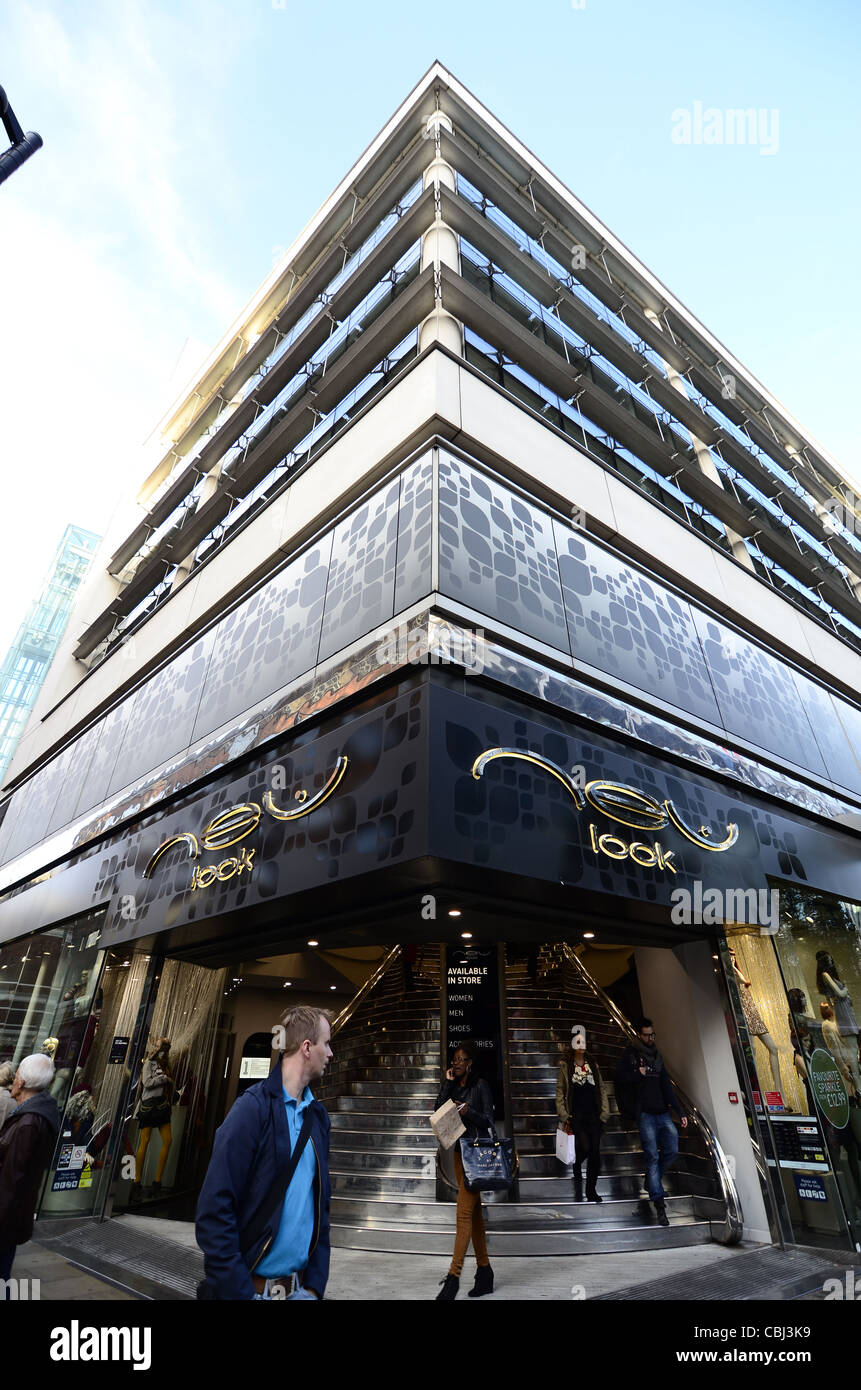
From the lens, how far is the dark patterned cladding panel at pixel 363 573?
5836mm

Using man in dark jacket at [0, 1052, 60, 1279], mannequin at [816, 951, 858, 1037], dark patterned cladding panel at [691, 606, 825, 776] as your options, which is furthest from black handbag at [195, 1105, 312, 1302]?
dark patterned cladding panel at [691, 606, 825, 776]

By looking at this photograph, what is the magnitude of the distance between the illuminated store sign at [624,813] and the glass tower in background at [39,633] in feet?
239

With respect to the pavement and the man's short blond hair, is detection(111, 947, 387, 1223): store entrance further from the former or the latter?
the man's short blond hair

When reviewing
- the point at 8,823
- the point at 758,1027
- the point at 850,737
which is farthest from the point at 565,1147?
the point at 8,823

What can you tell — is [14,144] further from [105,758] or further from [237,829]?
[105,758]

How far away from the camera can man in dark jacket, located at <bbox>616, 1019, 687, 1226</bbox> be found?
5.65m

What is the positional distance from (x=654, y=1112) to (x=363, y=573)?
577 cm

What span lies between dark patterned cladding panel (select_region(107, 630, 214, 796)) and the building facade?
0.08 metres

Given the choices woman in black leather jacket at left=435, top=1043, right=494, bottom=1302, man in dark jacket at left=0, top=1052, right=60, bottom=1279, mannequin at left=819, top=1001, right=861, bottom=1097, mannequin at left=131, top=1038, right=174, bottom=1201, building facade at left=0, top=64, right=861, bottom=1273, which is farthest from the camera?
mannequin at left=131, top=1038, right=174, bottom=1201

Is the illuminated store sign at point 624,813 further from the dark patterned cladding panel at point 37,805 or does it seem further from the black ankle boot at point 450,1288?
the dark patterned cladding panel at point 37,805

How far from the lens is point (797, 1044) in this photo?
19.5 feet

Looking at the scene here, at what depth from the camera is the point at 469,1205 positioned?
4.06 m

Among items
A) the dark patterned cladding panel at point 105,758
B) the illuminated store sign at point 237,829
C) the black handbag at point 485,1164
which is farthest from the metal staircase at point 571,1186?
the dark patterned cladding panel at point 105,758

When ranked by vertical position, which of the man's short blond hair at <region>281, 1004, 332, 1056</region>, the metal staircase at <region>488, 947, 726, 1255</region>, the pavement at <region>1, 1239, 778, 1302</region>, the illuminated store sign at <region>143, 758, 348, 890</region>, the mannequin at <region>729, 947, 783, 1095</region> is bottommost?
the pavement at <region>1, 1239, 778, 1302</region>
